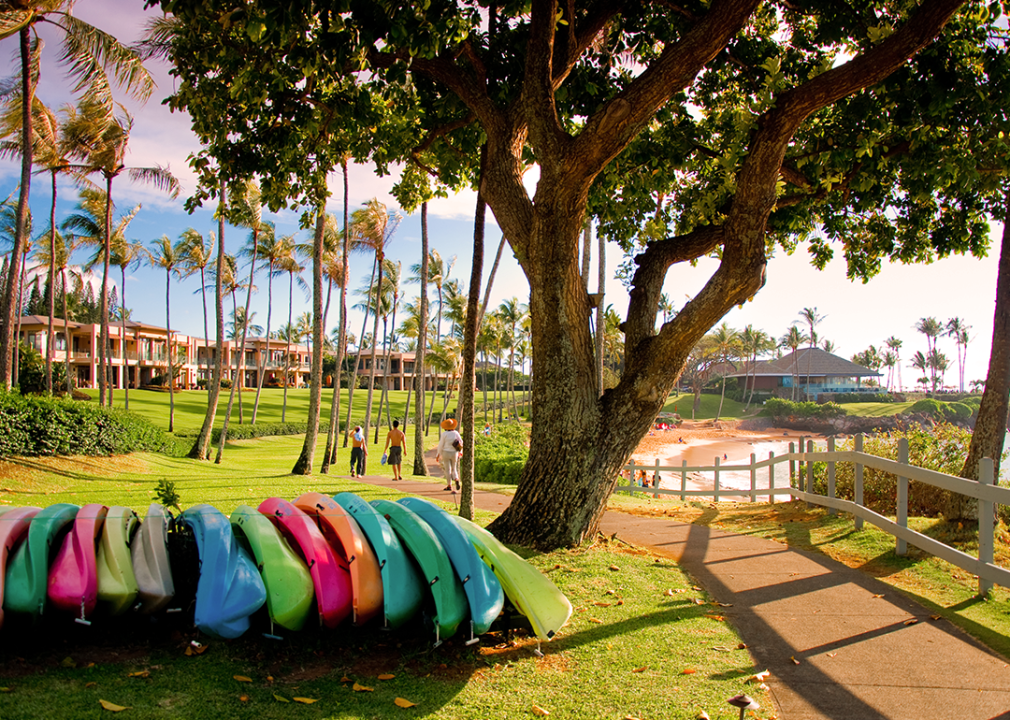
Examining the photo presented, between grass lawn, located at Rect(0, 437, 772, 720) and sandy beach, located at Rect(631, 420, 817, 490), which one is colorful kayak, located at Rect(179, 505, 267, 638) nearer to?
grass lawn, located at Rect(0, 437, 772, 720)

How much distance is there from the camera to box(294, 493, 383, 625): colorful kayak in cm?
409

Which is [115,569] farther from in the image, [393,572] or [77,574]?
[393,572]

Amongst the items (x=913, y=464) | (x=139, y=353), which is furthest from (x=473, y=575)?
(x=139, y=353)

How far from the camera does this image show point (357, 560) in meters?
4.17

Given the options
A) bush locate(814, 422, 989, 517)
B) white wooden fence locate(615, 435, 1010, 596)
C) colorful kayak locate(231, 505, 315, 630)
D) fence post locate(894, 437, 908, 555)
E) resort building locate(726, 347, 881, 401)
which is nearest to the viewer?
colorful kayak locate(231, 505, 315, 630)

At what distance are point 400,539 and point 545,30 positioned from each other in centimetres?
538

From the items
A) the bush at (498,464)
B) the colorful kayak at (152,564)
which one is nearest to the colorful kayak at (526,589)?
the colorful kayak at (152,564)

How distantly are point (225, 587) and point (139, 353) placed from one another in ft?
214

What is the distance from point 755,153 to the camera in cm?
668

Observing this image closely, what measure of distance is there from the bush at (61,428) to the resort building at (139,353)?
25727 millimetres

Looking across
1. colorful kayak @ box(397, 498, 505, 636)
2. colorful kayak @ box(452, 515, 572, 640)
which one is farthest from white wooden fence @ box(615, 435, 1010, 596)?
colorful kayak @ box(397, 498, 505, 636)

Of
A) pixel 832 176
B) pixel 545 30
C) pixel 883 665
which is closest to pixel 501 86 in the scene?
pixel 545 30

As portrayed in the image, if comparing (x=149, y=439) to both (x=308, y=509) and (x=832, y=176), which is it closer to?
(x=308, y=509)

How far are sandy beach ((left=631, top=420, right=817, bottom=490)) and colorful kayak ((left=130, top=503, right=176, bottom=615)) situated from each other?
112 ft
